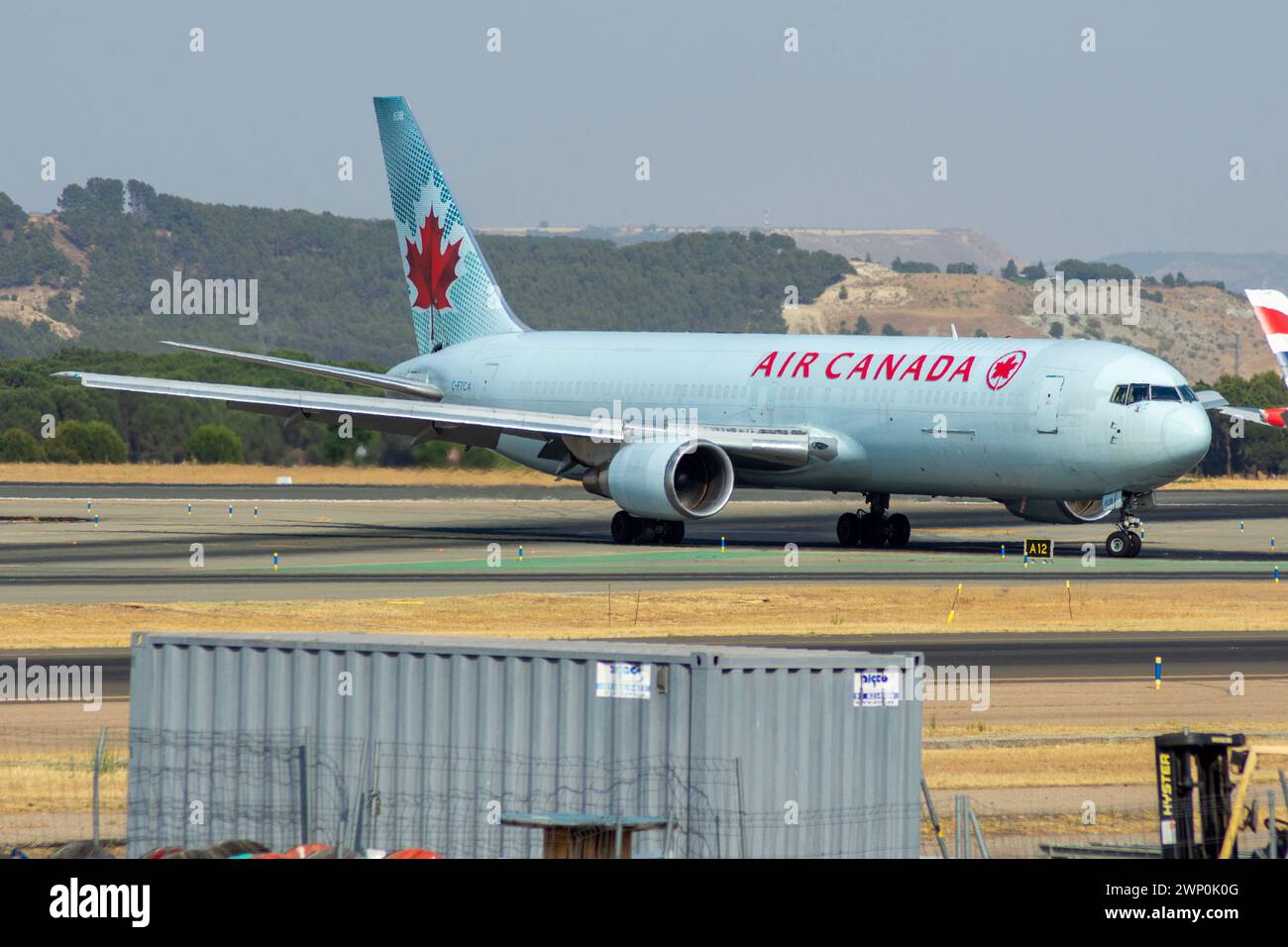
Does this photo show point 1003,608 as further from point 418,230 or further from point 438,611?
point 418,230

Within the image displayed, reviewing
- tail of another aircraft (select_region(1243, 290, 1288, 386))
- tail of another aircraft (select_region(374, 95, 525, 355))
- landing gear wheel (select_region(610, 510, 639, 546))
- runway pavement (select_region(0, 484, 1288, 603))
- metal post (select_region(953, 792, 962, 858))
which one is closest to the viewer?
metal post (select_region(953, 792, 962, 858))

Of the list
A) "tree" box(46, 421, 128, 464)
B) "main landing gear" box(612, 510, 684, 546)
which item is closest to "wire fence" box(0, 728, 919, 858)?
"main landing gear" box(612, 510, 684, 546)

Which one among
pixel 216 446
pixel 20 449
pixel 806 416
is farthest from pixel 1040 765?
pixel 20 449

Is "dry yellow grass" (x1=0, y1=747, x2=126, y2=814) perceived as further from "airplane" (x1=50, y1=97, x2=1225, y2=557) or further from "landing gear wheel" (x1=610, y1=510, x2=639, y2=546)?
"landing gear wheel" (x1=610, y1=510, x2=639, y2=546)

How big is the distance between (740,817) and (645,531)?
118ft

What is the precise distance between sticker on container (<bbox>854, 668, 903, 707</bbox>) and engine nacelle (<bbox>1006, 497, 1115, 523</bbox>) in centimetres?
3302

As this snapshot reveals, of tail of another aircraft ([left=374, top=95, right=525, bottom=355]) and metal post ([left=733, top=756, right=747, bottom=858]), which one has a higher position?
tail of another aircraft ([left=374, top=95, right=525, bottom=355])

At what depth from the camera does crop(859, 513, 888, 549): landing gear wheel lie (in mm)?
51688

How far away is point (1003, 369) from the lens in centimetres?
4578

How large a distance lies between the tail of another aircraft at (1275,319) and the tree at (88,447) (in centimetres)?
5847

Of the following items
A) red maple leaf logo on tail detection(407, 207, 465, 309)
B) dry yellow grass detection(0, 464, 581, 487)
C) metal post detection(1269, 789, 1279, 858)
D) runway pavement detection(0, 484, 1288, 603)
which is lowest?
metal post detection(1269, 789, 1279, 858)

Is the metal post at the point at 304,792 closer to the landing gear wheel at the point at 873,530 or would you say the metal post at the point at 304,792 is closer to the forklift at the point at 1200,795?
the forklift at the point at 1200,795

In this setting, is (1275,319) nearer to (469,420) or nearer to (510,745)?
(469,420)
